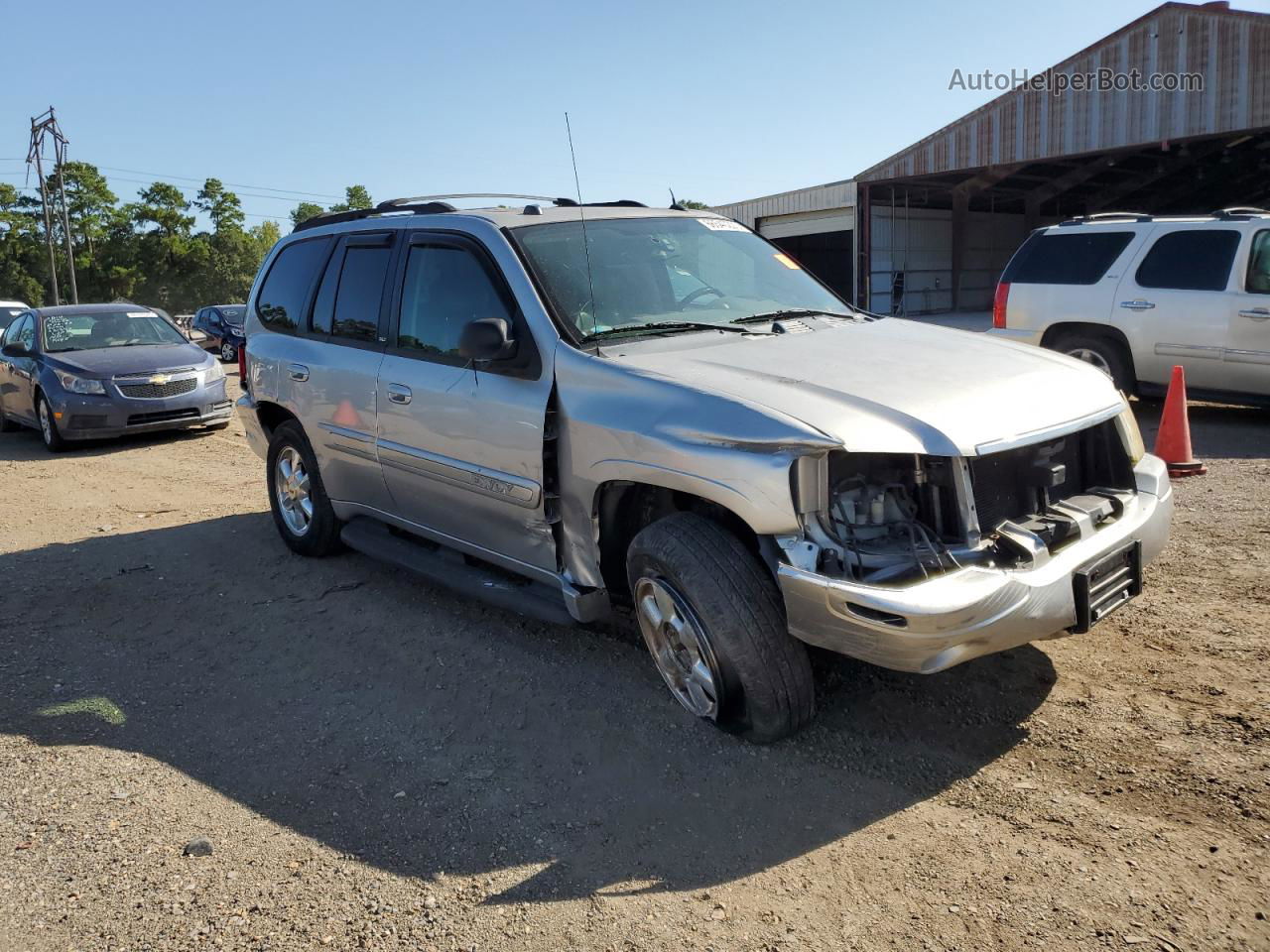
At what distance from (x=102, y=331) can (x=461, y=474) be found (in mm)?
9601

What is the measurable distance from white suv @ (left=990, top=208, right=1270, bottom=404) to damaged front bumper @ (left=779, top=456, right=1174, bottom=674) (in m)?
6.17

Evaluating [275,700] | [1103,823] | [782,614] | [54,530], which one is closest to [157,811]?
[275,700]

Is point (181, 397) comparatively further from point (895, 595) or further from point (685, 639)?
point (895, 595)

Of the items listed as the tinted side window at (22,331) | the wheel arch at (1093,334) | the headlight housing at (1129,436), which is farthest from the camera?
the tinted side window at (22,331)

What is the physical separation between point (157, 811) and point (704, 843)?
1886 mm

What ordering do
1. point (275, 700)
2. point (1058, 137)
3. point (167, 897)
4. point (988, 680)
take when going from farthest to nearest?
point (1058, 137) < point (275, 700) < point (988, 680) < point (167, 897)

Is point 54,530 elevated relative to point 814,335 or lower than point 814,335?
lower

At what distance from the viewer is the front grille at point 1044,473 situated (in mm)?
3490

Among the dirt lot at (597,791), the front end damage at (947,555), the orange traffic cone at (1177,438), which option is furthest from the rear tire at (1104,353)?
the front end damage at (947,555)

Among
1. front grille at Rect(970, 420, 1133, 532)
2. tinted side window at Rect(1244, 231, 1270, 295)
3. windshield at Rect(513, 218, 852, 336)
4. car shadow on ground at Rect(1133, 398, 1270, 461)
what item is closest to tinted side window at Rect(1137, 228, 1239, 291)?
tinted side window at Rect(1244, 231, 1270, 295)

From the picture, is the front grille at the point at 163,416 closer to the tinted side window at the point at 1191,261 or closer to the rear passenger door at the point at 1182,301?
the rear passenger door at the point at 1182,301

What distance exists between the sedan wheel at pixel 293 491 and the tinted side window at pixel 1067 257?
23.3ft

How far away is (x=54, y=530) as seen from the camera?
7.51m

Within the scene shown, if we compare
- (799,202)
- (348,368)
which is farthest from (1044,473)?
(799,202)
